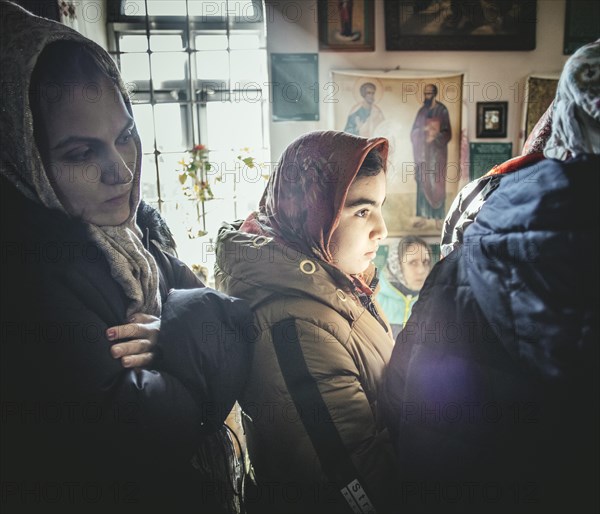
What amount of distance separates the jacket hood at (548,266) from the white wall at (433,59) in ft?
6.27

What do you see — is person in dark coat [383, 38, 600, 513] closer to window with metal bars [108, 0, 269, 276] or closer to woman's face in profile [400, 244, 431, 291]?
woman's face in profile [400, 244, 431, 291]

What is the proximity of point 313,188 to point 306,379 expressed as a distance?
45 cm

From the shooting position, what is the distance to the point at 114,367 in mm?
667

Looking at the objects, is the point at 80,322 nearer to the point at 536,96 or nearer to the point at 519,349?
the point at 519,349

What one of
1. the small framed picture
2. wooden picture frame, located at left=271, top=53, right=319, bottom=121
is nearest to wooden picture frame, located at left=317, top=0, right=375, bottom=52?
wooden picture frame, located at left=271, top=53, right=319, bottom=121

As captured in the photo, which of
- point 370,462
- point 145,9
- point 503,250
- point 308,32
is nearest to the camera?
point 503,250

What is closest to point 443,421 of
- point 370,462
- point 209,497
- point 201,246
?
point 370,462

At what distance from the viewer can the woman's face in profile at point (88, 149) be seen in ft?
2.22

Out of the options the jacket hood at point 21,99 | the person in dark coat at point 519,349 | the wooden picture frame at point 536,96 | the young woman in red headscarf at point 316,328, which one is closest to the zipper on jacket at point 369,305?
the young woman in red headscarf at point 316,328

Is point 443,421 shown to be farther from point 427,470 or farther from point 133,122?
point 133,122

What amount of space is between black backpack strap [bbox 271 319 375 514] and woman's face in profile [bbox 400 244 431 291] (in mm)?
1750

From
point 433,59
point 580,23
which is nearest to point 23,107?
point 433,59

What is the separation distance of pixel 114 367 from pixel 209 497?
36 cm

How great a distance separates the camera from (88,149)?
0.70m
